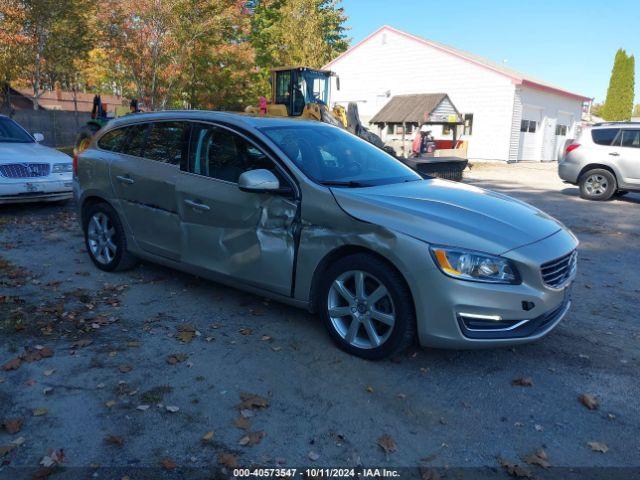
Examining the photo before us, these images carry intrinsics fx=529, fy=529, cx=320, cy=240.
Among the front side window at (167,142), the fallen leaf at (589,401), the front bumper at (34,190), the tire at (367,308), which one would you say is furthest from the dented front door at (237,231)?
the front bumper at (34,190)

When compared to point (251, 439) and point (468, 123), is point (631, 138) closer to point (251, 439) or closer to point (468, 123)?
point (251, 439)

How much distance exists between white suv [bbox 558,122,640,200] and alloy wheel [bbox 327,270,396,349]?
1093 centimetres

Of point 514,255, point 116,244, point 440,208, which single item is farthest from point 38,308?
point 514,255

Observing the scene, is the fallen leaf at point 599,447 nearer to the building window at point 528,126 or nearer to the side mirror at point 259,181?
the side mirror at point 259,181

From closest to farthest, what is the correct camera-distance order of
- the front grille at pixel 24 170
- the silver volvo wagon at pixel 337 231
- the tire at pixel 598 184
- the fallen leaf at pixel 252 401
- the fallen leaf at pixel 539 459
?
the fallen leaf at pixel 539 459
the fallen leaf at pixel 252 401
the silver volvo wagon at pixel 337 231
the front grille at pixel 24 170
the tire at pixel 598 184

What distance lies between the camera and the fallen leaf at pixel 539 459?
2.75 m

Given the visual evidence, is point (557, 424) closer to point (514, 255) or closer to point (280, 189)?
point (514, 255)

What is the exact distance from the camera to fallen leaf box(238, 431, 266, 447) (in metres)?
2.87

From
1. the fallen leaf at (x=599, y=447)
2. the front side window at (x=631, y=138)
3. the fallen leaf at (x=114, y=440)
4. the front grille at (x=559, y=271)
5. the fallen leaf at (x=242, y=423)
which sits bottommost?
the fallen leaf at (x=114, y=440)

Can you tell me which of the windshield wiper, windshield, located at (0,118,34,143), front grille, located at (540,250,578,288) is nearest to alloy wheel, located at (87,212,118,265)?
the windshield wiper

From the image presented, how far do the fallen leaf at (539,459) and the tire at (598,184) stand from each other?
1149 centimetres

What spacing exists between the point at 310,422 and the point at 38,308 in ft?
9.59

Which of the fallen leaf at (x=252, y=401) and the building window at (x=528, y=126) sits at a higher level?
the building window at (x=528, y=126)

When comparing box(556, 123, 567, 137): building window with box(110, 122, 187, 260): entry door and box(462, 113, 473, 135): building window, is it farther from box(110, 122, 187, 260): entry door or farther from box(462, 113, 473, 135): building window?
box(110, 122, 187, 260): entry door
